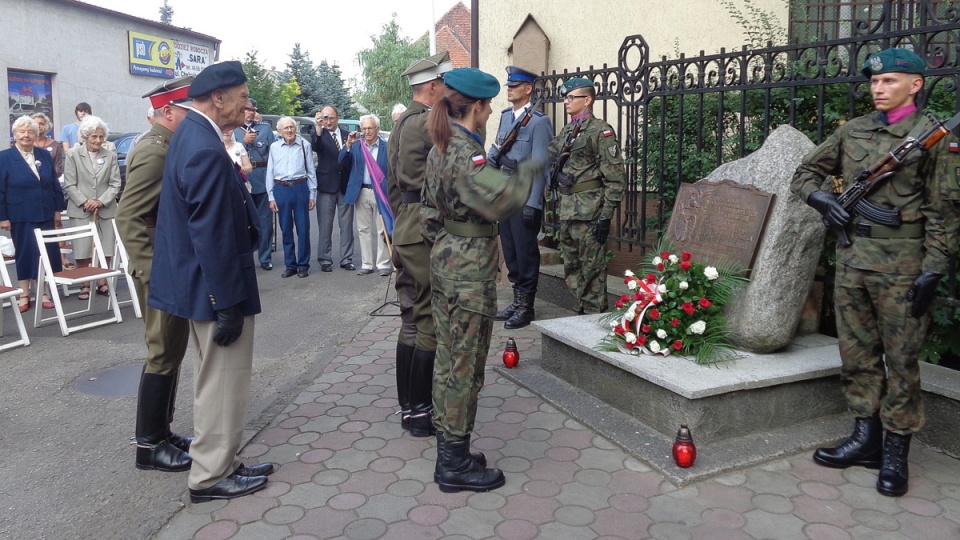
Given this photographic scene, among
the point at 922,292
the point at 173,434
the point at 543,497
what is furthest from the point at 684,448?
the point at 173,434

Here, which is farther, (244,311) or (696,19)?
(696,19)

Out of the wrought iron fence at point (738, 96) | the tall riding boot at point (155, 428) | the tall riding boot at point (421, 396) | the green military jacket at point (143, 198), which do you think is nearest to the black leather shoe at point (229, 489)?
the tall riding boot at point (155, 428)

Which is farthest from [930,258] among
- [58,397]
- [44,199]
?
[44,199]

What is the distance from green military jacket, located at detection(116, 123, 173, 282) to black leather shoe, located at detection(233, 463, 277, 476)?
1.14 meters

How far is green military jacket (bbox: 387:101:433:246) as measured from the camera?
15.3 feet

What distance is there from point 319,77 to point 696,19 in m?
36.0

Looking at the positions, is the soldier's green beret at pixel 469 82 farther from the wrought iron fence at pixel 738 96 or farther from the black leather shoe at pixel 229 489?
the wrought iron fence at pixel 738 96

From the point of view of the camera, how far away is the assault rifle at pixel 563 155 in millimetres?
6605

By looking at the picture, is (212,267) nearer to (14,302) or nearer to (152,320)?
(152,320)

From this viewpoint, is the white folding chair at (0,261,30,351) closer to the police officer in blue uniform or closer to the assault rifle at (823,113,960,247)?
the police officer in blue uniform

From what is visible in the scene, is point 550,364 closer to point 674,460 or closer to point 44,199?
point 674,460

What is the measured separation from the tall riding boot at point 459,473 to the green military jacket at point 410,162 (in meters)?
1.21

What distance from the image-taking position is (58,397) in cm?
571

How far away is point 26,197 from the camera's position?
814 centimetres
